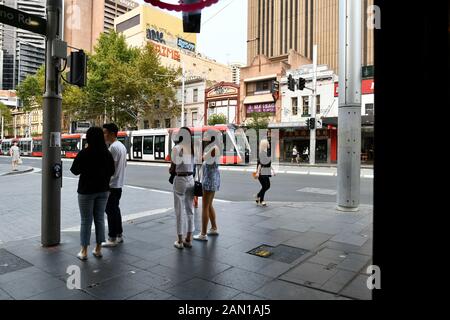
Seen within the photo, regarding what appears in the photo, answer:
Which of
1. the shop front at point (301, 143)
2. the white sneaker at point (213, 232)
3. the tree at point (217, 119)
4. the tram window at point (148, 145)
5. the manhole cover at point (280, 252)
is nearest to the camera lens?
the manhole cover at point (280, 252)

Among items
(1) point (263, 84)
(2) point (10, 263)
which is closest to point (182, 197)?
(2) point (10, 263)

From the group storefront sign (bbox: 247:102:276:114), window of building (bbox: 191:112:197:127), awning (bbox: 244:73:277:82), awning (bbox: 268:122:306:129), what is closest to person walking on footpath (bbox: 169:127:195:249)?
awning (bbox: 268:122:306:129)

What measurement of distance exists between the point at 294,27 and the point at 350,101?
5793cm

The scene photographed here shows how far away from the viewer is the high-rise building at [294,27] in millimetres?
54750

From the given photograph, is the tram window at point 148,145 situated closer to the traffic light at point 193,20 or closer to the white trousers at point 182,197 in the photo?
the white trousers at point 182,197

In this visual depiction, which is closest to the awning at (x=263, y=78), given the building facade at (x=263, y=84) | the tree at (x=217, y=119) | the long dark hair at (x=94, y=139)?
the building facade at (x=263, y=84)

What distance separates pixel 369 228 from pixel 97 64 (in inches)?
1550

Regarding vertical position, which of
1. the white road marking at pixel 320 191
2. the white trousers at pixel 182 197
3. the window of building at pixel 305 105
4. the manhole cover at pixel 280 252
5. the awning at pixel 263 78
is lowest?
the manhole cover at pixel 280 252

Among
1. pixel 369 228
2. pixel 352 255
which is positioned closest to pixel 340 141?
pixel 369 228

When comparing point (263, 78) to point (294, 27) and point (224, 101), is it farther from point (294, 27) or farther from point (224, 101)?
point (294, 27)

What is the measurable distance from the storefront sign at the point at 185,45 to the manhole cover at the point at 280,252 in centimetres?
6043

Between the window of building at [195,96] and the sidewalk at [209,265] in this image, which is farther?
the window of building at [195,96]

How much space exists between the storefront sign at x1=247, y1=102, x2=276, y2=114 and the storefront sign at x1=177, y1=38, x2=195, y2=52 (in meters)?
29.1
